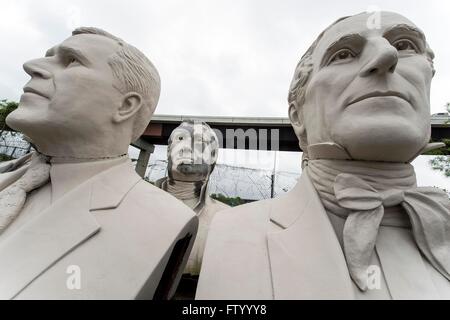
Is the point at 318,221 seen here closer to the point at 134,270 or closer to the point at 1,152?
the point at 134,270

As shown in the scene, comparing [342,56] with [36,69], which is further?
[36,69]

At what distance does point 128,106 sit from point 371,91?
1831 millimetres

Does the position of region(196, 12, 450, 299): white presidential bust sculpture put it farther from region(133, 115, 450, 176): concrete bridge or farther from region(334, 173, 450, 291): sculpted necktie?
region(133, 115, 450, 176): concrete bridge

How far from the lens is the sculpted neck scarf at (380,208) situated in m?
1.44

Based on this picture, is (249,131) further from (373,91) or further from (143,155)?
(373,91)

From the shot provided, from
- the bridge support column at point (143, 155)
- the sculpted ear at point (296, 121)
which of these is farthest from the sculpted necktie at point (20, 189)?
the bridge support column at point (143, 155)

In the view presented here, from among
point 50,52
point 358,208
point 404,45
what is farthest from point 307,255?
point 50,52

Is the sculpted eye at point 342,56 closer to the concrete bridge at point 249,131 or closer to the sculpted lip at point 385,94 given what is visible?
the sculpted lip at point 385,94

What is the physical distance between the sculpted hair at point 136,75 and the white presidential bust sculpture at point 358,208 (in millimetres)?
1276

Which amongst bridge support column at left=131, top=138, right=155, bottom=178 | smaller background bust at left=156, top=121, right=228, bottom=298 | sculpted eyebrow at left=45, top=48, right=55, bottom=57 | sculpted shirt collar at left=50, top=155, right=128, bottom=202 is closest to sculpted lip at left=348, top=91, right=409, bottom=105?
sculpted shirt collar at left=50, top=155, right=128, bottom=202

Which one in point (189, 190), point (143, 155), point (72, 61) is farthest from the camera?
point (143, 155)

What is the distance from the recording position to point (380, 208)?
1497mm

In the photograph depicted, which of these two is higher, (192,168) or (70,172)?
(70,172)

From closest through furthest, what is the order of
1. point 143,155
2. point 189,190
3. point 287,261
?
1. point 287,261
2. point 189,190
3. point 143,155
